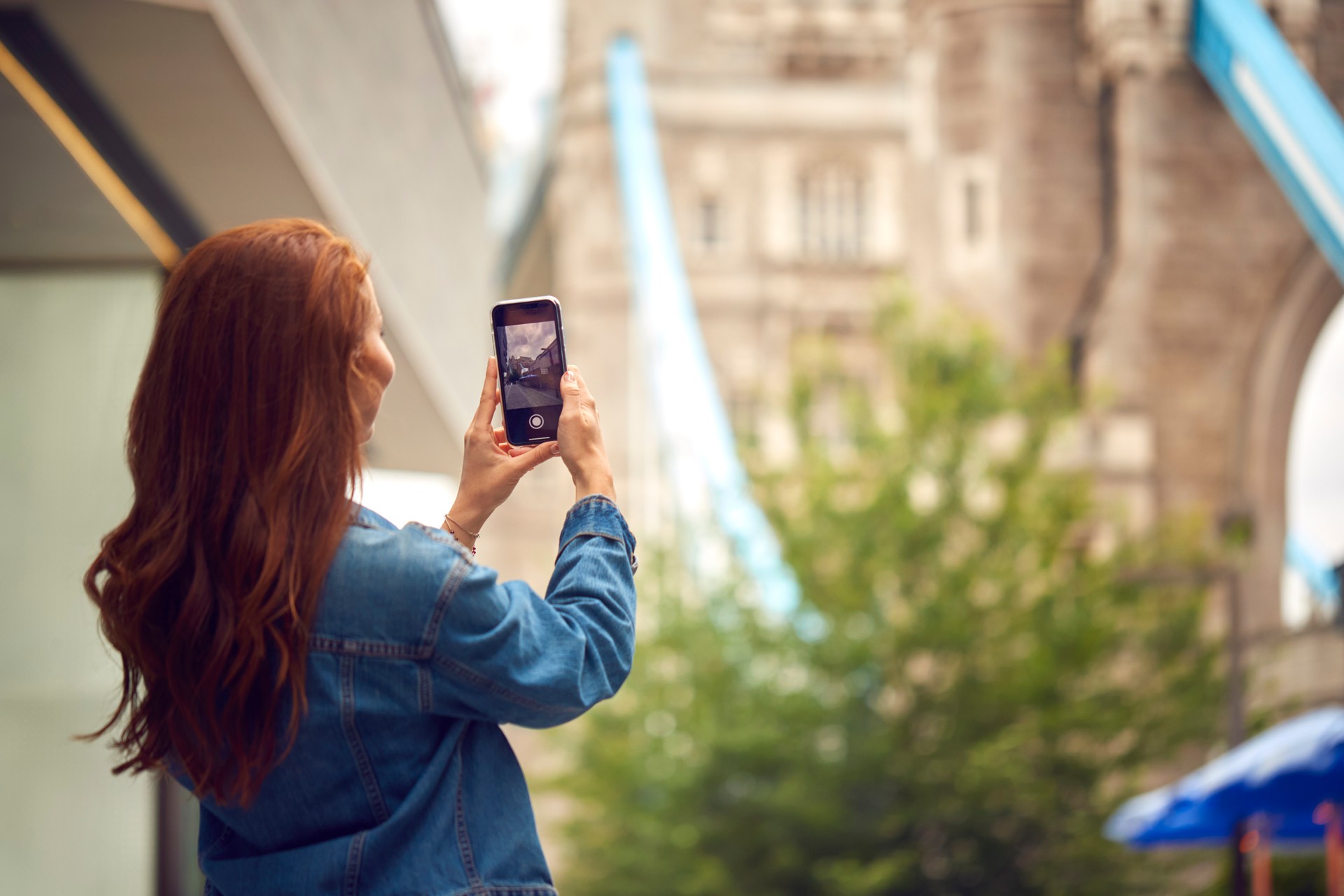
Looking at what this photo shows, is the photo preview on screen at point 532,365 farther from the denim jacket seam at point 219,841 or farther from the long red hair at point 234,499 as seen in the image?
the denim jacket seam at point 219,841

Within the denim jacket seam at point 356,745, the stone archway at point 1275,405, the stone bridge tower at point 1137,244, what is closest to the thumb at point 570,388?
the denim jacket seam at point 356,745

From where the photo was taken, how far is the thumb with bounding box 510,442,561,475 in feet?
4.97

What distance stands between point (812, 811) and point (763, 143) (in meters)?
31.2

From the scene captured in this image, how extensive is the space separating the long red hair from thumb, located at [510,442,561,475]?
0.65 feet

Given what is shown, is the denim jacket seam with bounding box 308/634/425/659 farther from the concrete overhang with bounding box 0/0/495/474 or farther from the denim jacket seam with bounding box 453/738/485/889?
the concrete overhang with bounding box 0/0/495/474

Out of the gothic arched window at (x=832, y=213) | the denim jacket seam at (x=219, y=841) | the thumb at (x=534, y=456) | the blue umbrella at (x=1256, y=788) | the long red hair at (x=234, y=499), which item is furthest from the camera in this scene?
the gothic arched window at (x=832, y=213)

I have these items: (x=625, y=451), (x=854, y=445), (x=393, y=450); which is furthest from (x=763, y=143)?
(x=393, y=450)

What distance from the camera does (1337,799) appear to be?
6977 millimetres

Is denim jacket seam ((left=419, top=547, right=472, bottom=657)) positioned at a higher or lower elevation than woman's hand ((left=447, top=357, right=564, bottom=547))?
lower

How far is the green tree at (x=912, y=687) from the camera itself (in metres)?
13.6

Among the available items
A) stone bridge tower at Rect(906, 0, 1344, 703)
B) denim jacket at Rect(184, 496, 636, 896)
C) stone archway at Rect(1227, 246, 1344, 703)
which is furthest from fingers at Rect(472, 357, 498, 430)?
stone archway at Rect(1227, 246, 1344, 703)

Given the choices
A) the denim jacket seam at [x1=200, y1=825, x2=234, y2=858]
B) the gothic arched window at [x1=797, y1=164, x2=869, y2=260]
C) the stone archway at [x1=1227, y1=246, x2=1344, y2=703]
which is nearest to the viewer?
the denim jacket seam at [x1=200, y1=825, x2=234, y2=858]

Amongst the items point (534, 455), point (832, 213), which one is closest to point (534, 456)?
point (534, 455)

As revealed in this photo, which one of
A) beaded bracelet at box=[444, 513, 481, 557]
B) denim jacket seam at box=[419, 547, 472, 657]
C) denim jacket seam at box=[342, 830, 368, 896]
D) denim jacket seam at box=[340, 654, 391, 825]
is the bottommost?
denim jacket seam at box=[342, 830, 368, 896]
